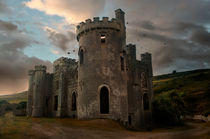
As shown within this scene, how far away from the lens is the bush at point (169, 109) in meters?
27.1

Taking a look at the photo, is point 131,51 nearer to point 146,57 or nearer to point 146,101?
point 146,57

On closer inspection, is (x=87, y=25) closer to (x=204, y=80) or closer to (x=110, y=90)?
(x=110, y=90)

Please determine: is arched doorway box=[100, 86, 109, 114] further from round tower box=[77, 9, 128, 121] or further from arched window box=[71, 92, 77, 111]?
arched window box=[71, 92, 77, 111]

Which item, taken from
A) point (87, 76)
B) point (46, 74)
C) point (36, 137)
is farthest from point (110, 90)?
point (46, 74)

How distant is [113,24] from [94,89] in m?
8.18

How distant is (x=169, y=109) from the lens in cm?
2698

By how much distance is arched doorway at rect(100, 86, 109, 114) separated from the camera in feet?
66.9

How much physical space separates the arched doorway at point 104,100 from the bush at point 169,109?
11.4 m

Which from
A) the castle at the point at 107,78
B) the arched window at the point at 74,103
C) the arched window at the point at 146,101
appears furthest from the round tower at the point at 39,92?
the arched window at the point at 146,101

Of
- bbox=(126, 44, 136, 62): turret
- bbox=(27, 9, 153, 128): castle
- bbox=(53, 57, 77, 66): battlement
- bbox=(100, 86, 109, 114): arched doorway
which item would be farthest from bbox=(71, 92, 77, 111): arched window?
bbox=(126, 44, 136, 62): turret

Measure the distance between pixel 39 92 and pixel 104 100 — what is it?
60.1 ft

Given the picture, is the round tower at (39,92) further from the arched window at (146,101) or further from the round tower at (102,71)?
the arched window at (146,101)

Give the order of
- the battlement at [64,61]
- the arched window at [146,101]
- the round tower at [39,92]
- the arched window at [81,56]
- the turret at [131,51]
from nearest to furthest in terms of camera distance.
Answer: the arched window at [81,56] → the turret at [131,51] → the arched window at [146,101] → the battlement at [64,61] → the round tower at [39,92]

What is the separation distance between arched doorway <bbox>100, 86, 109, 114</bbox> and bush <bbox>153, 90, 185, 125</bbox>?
37.5 feet
